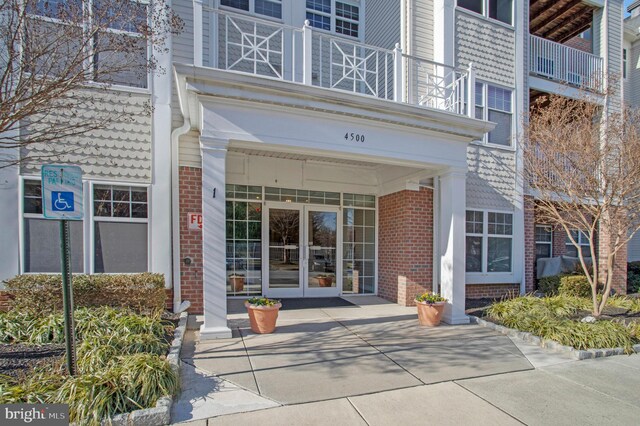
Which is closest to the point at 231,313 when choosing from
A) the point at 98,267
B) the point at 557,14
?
the point at 98,267

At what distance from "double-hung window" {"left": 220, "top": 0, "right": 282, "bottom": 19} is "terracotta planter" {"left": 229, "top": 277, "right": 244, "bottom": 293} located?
6300 millimetres

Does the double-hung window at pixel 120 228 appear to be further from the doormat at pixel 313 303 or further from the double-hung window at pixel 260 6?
the double-hung window at pixel 260 6

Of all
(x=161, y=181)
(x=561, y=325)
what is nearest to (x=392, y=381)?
(x=561, y=325)

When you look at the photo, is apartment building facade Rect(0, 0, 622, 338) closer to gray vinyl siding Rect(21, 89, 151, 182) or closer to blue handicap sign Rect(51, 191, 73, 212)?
gray vinyl siding Rect(21, 89, 151, 182)

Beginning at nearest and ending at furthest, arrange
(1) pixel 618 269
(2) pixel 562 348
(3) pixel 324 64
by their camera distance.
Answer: (2) pixel 562 348 < (3) pixel 324 64 < (1) pixel 618 269

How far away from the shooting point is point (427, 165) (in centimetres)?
670

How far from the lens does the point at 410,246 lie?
26.6 feet

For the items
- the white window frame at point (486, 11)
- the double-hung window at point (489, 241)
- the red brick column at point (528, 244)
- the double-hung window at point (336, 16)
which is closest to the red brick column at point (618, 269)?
the red brick column at point (528, 244)

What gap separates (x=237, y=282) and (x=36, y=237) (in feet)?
12.8

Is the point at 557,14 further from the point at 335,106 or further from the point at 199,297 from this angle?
the point at 199,297

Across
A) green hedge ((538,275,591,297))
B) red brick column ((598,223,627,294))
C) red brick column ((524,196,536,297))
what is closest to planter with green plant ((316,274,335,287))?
red brick column ((524,196,536,297))

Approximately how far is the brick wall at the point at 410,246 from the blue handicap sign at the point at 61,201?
6534mm

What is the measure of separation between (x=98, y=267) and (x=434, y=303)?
6.18 m

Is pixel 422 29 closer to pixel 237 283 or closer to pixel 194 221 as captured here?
pixel 194 221
